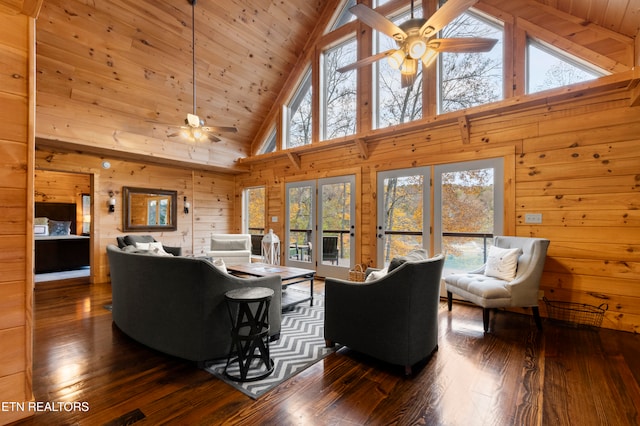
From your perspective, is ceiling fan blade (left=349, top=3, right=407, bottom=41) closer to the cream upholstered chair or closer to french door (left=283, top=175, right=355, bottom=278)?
the cream upholstered chair

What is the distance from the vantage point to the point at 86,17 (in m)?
4.03

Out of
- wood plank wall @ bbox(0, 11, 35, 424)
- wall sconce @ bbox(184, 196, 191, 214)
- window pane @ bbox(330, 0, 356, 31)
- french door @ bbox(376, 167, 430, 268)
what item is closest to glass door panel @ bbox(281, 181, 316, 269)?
french door @ bbox(376, 167, 430, 268)

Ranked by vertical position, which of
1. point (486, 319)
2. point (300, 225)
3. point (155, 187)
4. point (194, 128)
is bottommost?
point (486, 319)

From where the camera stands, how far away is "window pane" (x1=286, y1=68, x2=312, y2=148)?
6445 millimetres

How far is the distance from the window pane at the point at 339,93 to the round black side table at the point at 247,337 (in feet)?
13.9

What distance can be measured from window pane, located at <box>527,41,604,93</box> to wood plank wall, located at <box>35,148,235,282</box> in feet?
21.2

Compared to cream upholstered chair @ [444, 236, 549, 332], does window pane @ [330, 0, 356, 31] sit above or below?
above

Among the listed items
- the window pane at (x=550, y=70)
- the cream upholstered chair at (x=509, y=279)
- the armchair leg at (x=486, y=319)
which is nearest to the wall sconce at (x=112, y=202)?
the cream upholstered chair at (x=509, y=279)

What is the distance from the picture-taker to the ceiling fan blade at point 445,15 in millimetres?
2197

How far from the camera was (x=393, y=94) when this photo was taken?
5.22 meters

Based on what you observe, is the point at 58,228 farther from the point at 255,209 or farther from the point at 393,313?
the point at 393,313

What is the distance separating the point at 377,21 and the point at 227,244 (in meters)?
4.90

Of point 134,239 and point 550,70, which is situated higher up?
point 550,70

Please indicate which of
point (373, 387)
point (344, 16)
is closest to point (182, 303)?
point (373, 387)
